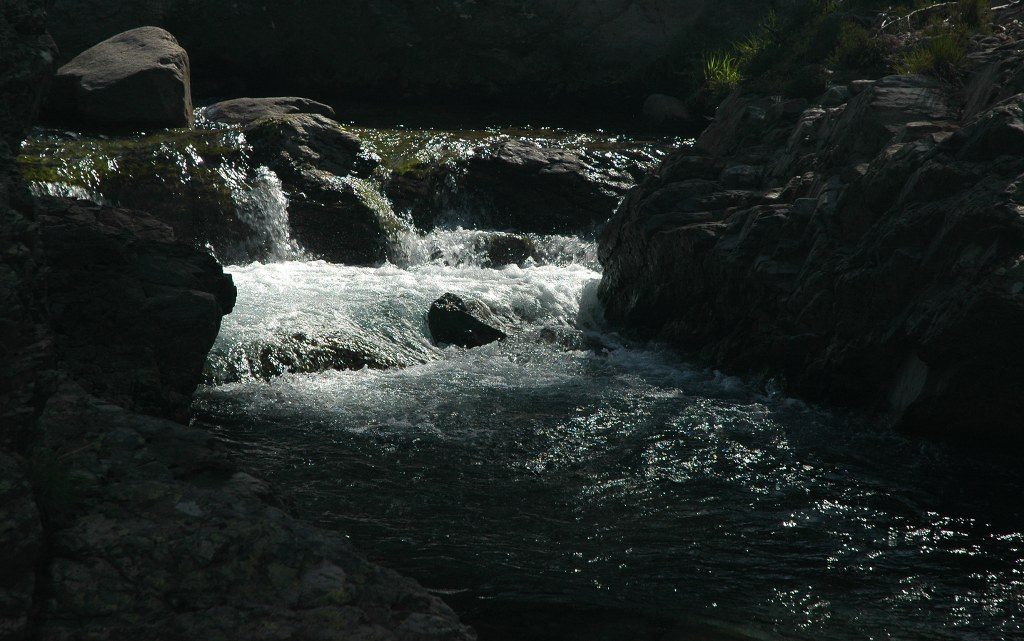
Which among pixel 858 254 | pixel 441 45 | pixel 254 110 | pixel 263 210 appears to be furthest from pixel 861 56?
pixel 441 45

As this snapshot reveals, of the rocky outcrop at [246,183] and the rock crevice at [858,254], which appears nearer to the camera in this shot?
the rock crevice at [858,254]

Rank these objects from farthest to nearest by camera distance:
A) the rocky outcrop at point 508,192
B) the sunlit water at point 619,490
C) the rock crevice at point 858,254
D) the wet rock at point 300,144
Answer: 1. the rocky outcrop at point 508,192
2. the wet rock at point 300,144
3. the rock crevice at point 858,254
4. the sunlit water at point 619,490

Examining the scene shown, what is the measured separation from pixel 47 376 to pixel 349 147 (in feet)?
44.8

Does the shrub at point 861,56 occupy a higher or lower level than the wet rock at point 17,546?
higher

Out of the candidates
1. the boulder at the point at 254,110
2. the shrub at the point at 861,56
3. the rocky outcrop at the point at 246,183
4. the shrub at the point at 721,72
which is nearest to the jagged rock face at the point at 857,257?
the shrub at the point at 861,56

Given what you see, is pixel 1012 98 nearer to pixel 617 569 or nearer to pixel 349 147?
pixel 617 569

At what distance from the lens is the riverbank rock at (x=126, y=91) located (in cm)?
1628

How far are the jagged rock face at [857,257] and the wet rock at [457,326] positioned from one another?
6.71ft

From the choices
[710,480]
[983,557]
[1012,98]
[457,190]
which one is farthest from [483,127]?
[983,557]

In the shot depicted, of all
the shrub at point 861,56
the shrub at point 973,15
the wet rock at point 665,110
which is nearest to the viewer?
the shrub at point 973,15

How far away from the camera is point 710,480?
723cm

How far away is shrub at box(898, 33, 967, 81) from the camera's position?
11250mm

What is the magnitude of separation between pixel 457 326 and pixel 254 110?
8291mm

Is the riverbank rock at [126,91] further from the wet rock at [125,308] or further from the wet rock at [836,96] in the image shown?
the wet rock at [836,96]
